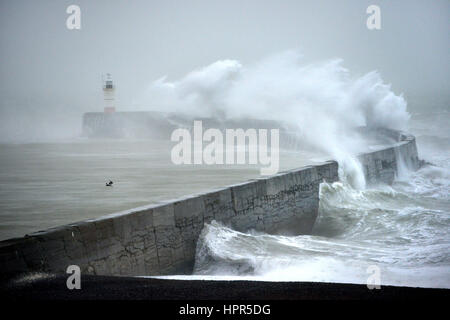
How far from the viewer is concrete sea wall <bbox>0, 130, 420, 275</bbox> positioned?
4789 mm

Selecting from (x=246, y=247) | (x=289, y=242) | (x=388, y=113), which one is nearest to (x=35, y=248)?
(x=246, y=247)

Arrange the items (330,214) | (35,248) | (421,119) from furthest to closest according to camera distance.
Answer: (421,119) → (330,214) → (35,248)

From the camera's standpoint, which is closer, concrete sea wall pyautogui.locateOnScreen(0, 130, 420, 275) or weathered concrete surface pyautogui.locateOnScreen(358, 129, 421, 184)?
concrete sea wall pyautogui.locateOnScreen(0, 130, 420, 275)

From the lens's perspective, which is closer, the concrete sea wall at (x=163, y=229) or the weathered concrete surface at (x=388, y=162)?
the concrete sea wall at (x=163, y=229)

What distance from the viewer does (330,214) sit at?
34.0 feet

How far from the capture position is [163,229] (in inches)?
242

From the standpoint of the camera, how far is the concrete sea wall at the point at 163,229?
15.7 feet

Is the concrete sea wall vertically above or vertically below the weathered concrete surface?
below

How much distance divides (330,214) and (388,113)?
1702 cm

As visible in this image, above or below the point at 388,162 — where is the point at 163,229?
below

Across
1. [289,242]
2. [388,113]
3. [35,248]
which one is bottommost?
[289,242]

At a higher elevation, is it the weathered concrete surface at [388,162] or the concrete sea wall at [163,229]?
the weathered concrete surface at [388,162]

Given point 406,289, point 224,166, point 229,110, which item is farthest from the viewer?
point 229,110
